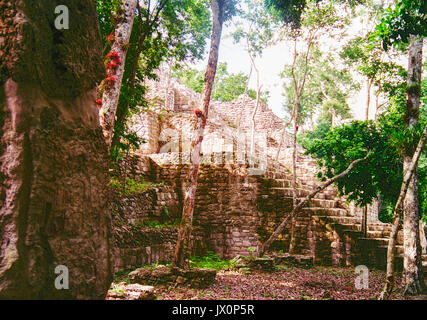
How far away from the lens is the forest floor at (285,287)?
5219 millimetres

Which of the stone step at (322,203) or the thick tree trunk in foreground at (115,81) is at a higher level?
the thick tree trunk in foreground at (115,81)

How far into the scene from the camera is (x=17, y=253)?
5.81ft

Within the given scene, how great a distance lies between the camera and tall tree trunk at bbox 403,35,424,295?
5867mm

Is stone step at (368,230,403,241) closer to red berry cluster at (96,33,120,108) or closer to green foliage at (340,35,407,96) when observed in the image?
green foliage at (340,35,407,96)

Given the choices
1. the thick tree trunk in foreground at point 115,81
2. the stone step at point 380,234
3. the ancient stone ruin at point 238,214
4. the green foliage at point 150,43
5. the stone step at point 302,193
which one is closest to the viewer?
the thick tree trunk in foreground at point 115,81

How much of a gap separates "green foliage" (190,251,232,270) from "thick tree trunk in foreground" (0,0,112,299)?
647cm

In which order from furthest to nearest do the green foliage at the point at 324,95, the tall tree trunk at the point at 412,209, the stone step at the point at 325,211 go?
the green foliage at the point at 324,95 < the stone step at the point at 325,211 < the tall tree trunk at the point at 412,209

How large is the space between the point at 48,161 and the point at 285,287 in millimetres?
5491

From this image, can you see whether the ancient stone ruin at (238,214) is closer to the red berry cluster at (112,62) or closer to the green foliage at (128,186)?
the green foliage at (128,186)

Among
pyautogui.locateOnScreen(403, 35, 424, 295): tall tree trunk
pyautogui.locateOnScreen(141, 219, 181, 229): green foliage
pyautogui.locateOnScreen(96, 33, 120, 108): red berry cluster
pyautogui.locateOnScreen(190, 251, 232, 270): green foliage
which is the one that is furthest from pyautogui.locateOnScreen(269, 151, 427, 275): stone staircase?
pyautogui.locateOnScreen(96, 33, 120, 108): red berry cluster

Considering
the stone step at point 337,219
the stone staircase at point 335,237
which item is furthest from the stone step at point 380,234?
the stone step at point 337,219

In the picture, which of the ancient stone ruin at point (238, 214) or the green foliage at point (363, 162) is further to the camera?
the ancient stone ruin at point (238, 214)

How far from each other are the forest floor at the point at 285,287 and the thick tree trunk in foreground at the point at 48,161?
319cm
